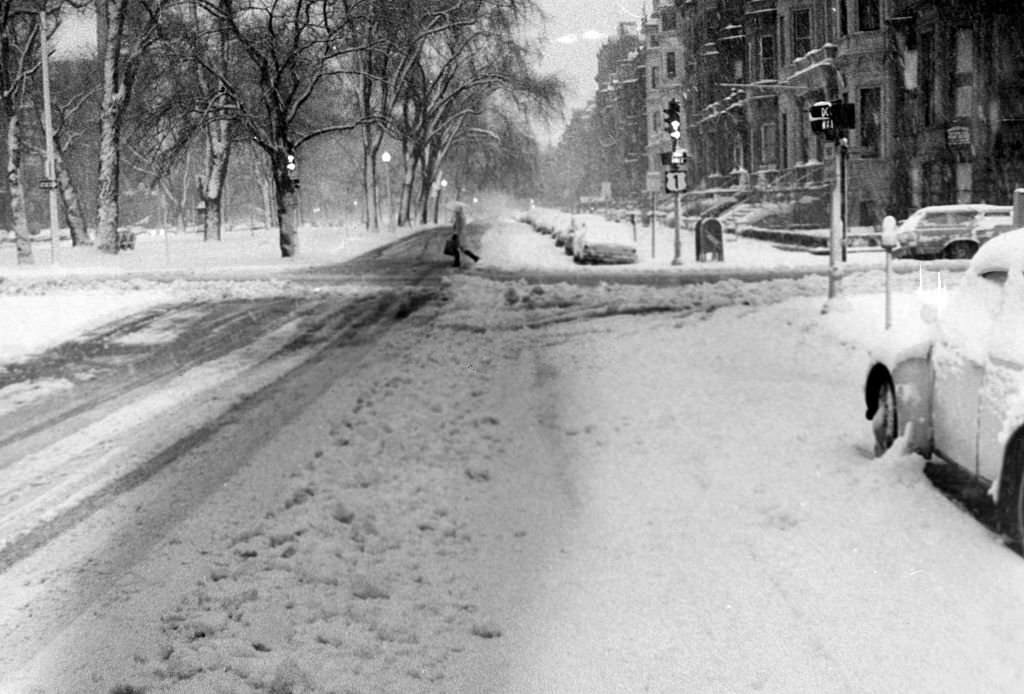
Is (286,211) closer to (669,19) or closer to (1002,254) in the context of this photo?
(1002,254)

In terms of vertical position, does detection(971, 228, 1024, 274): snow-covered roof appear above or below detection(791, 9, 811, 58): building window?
below

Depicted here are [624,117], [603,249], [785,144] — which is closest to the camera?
[603,249]

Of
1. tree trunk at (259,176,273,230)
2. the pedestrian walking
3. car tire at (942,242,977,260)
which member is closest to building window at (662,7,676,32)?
tree trunk at (259,176,273,230)

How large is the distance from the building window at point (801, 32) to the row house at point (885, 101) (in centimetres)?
5

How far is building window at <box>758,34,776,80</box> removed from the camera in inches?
2203

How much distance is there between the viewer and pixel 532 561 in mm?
6391

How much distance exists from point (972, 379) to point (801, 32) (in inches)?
1889

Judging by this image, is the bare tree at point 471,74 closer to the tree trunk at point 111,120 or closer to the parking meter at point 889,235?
the tree trunk at point 111,120

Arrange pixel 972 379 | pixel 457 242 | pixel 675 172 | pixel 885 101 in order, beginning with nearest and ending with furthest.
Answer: pixel 972 379 → pixel 675 172 → pixel 457 242 → pixel 885 101

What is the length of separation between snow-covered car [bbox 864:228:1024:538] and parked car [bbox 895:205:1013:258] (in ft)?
76.7

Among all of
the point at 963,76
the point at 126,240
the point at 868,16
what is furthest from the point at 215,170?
the point at 963,76

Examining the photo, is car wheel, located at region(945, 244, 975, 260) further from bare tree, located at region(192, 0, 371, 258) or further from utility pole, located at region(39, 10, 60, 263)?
utility pole, located at region(39, 10, 60, 263)

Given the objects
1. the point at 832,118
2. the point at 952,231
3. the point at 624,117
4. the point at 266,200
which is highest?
the point at 624,117

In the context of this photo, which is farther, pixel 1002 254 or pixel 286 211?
pixel 286 211
